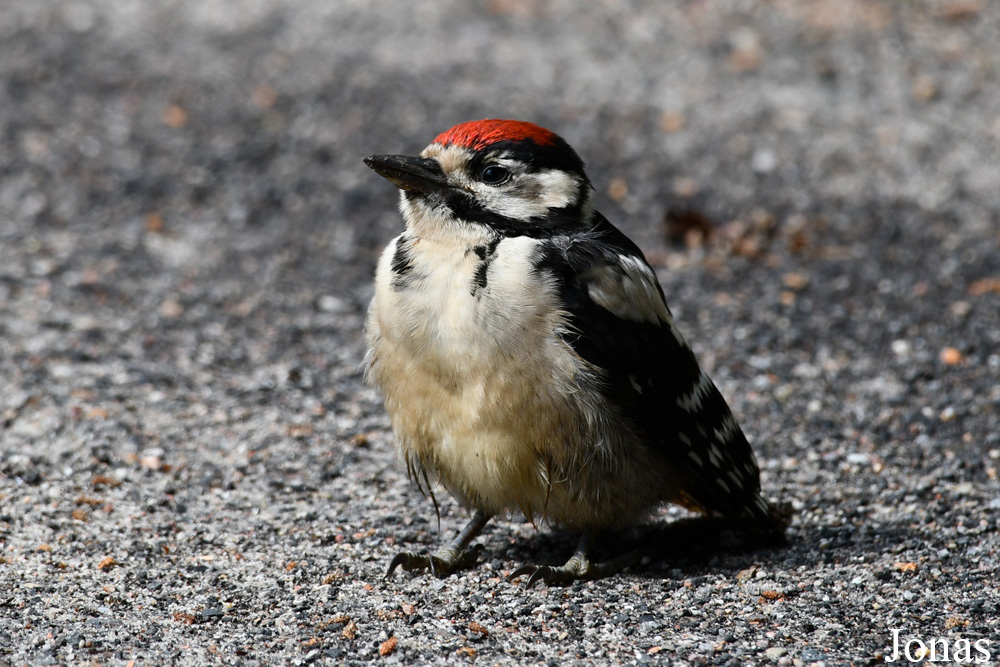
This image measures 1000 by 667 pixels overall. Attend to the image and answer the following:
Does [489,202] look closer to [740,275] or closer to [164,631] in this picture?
[164,631]

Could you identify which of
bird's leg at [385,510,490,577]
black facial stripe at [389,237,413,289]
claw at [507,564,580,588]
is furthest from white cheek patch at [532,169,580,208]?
claw at [507,564,580,588]

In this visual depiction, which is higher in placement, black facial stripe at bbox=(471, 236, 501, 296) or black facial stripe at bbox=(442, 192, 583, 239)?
black facial stripe at bbox=(442, 192, 583, 239)

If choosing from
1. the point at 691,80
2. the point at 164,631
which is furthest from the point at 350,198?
the point at 164,631

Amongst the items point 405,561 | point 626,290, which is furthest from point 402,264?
point 405,561

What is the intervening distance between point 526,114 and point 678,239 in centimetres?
168

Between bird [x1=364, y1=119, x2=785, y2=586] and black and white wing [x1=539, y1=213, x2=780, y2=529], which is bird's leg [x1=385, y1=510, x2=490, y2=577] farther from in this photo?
black and white wing [x1=539, y1=213, x2=780, y2=529]

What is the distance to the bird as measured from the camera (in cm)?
352

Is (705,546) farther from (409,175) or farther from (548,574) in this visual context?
(409,175)

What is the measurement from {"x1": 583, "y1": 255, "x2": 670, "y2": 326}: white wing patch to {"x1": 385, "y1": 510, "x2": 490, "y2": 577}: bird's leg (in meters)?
0.94

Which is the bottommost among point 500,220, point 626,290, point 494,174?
point 626,290

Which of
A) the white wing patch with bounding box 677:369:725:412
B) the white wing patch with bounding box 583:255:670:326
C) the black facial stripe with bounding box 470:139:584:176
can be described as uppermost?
the black facial stripe with bounding box 470:139:584:176

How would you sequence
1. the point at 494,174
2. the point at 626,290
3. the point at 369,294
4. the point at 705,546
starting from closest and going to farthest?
the point at 626,290 → the point at 494,174 → the point at 705,546 → the point at 369,294

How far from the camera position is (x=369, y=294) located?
644cm

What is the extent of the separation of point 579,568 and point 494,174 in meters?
1.40
